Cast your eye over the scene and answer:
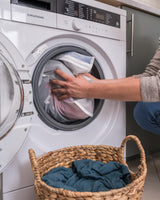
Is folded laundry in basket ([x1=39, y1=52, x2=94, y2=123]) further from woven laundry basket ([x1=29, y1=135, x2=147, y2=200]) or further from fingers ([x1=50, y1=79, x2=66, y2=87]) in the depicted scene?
woven laundry basket ([x1=29, y1=135, x2=147, y2=200])

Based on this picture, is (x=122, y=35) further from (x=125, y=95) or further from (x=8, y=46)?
(x=8, y=46)

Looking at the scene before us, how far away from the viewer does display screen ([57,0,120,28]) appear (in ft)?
2.77

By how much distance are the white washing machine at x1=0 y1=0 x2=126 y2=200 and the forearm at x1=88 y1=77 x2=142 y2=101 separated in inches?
5.7

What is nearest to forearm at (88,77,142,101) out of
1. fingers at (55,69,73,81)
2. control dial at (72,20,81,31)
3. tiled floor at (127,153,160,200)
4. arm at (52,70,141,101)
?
arm at (52,70,141,101)

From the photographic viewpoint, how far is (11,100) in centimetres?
69

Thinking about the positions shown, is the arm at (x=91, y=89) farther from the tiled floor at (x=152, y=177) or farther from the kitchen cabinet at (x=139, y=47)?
the tiled floor at (x=152, y=177)

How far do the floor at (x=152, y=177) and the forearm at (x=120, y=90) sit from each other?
1.61 feet

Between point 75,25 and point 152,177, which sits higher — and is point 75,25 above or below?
above

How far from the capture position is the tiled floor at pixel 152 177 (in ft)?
Answer: 3.12

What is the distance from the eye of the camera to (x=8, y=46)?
0.68 m

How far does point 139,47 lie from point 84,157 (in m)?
0.76

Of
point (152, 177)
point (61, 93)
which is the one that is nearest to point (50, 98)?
point (61, 93)

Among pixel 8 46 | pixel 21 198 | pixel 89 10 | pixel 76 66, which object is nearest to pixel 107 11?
pixel 89 10

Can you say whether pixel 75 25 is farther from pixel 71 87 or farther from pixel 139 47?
pixel 139 47
